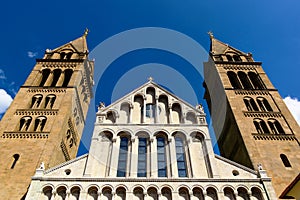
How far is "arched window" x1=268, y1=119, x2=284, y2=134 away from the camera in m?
18.4

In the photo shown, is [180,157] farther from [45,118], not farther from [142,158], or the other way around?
[45,118]

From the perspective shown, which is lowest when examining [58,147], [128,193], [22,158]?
[128,193]

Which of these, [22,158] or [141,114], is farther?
[141,114]

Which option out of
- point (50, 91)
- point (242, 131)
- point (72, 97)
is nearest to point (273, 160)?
point (242, 131)

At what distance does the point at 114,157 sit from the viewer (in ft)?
46.4

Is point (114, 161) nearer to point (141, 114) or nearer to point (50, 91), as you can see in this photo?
point (141, 114)

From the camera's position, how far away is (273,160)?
16.2 meters

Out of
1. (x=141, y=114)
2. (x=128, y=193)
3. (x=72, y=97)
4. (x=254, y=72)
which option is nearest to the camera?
(x=128, y=193)

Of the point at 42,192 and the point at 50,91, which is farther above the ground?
the point at 50,91

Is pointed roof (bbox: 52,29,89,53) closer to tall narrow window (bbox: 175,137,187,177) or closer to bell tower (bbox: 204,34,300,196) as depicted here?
bell tower (bbox: 204,34,300,196)

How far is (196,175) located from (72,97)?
12063 mm

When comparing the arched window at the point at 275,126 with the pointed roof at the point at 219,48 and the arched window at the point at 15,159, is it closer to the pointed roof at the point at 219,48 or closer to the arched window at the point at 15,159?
the pointed roof at the point at 219,48

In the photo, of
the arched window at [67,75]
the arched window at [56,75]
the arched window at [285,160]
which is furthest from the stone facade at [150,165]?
the arched window at [56,75]

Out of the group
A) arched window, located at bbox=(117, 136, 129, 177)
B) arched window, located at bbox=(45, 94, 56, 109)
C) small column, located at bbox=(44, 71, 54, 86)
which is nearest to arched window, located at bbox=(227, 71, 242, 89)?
arched window, located at bbox=(117, 136, 129, 177)
